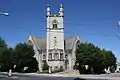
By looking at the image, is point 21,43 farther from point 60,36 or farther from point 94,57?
point 94,57

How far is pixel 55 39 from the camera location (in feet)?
304

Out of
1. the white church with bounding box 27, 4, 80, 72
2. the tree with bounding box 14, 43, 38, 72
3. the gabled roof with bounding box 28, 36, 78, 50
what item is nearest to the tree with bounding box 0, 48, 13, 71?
the tree with bounding box 14, 43, 38, 72

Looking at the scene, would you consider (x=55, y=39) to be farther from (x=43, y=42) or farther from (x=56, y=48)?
(x=43, y=42)

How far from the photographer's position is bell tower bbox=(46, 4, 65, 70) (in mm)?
90938

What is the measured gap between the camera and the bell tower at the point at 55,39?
3580 inches

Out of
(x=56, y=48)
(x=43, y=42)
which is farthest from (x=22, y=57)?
(x=43, y=42)

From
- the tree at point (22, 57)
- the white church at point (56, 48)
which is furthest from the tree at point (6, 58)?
the white church at point (56, 48)

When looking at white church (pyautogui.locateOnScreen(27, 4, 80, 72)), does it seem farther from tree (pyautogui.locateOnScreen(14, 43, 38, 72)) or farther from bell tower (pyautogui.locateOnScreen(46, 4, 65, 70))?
tree (pyautogui.locateOnScreen(14, 43, 38, 72))

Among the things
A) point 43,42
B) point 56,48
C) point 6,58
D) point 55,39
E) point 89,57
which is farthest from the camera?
point 43,42

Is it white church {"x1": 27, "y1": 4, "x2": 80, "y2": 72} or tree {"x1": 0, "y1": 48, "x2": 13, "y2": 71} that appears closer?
tree {"x1": 0, "y1": 48, "x2": 13, "y2": 71}

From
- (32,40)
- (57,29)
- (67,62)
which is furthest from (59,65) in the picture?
(32,40)

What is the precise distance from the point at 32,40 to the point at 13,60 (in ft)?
71.7

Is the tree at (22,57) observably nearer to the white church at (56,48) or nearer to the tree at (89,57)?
the white church at (56,48)

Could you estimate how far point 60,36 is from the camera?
9338 centimetres
